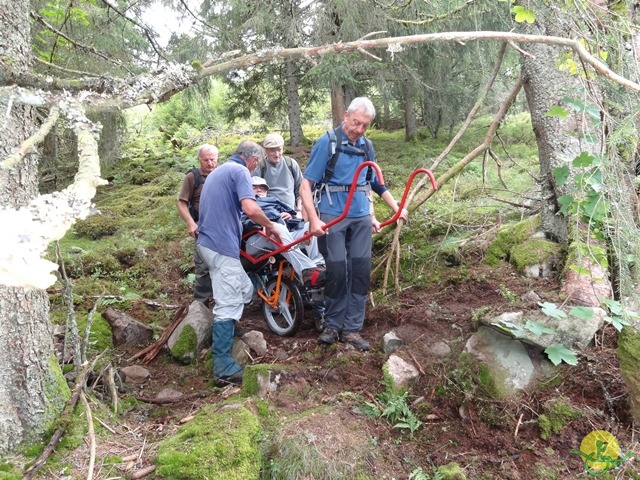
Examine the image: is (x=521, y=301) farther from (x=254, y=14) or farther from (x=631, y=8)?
(x=254, y=14)

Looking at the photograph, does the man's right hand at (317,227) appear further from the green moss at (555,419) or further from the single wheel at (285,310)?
the green moss at (555,419)

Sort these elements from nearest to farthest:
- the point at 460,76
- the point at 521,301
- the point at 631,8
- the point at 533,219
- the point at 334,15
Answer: the point at 521,301 → the point at 631,8 → the point at 533,219 → the point at 334,15 → the point at 460,76

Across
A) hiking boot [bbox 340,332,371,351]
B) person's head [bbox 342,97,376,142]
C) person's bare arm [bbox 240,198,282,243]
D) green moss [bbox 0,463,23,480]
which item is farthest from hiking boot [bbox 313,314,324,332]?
green moss [bbox 0,463,23,480]

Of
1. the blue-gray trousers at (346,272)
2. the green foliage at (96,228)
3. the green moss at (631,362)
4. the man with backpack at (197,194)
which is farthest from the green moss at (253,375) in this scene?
the green foliage at (96,228)

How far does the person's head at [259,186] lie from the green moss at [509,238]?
2.28 meters

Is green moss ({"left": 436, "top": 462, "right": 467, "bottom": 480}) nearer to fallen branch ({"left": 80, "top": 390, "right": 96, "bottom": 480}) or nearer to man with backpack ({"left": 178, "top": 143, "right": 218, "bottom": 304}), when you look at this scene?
fallen branch ({"left": 80, "top": 390, "right": 96, "bottom": 480})

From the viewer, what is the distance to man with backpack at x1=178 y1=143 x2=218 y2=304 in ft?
16.7

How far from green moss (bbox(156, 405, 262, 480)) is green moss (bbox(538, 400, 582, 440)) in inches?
62.9

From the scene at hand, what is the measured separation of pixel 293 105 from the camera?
11.2 metres

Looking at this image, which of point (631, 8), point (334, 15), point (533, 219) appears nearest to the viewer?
point (631, 8)

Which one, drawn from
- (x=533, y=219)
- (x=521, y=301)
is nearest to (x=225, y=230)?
(x=521, y=301)

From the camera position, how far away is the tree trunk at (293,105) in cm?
1080

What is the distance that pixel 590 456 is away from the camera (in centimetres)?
253

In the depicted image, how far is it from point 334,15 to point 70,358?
307 inches
